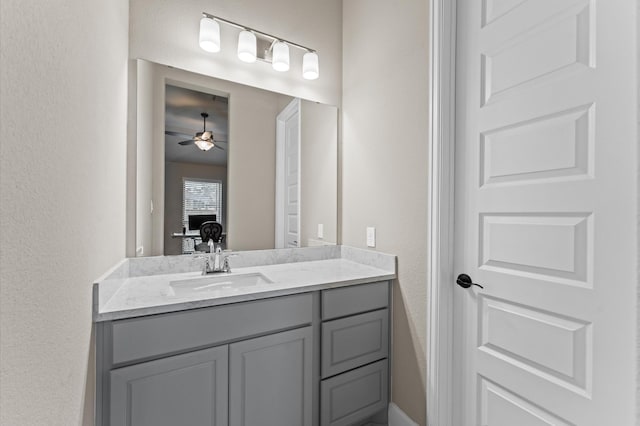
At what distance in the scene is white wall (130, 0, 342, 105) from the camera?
1.61 metres

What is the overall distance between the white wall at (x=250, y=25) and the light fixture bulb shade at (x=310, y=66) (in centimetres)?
5

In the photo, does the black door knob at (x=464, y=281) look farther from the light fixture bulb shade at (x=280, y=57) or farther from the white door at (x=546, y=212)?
the light fixture bulb shade at (x=280, y=57)

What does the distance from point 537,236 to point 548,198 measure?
144 mm

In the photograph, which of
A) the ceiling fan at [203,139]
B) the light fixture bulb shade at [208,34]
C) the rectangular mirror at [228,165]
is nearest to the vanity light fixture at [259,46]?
the light fixture bulb shade at [208,34]

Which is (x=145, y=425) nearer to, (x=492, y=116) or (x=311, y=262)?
(x=311, y=262)

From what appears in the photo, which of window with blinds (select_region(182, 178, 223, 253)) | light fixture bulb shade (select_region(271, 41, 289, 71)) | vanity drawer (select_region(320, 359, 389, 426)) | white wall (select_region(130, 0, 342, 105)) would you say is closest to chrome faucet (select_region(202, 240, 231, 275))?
window with blinds (select_region(182, 178, 223, 253))

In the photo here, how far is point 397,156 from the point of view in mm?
1710

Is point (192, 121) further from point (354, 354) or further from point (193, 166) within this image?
point (354, 354)

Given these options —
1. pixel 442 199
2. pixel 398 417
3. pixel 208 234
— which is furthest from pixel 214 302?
pixel 398 417

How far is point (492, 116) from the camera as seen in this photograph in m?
1.28

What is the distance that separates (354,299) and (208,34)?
1618 millimetres

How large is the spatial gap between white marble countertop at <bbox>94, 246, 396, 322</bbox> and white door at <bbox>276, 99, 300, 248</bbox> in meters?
0.12

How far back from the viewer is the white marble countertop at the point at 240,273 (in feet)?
3.71

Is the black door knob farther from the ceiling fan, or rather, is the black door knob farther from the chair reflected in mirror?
the ceiling fan
